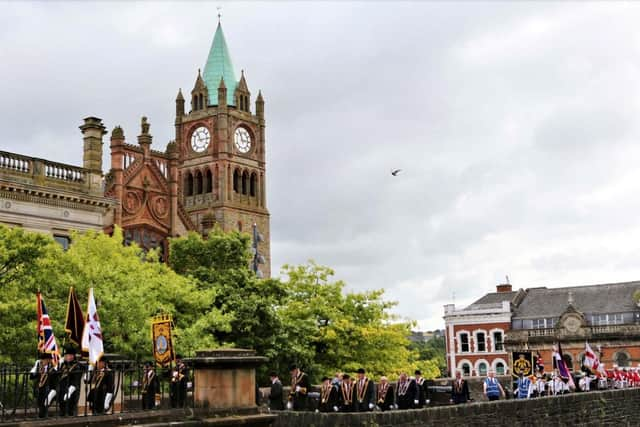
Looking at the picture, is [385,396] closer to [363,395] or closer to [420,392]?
[420,392]

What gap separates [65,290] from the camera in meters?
29.2

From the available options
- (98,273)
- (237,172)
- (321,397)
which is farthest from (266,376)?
(237,172)

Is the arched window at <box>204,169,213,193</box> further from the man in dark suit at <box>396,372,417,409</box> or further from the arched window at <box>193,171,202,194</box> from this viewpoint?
the man in dark suit at <box>396,372,417,409</box>

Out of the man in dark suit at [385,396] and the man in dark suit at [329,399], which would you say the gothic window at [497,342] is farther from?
the man in dark suit at [329,399]

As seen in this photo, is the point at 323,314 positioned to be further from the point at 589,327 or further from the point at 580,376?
the point at 589,327

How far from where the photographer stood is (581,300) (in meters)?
71.6

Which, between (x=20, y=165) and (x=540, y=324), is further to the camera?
(x=540, y=324)

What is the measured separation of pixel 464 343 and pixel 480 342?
1.50 metres

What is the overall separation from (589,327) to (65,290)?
49.5 m

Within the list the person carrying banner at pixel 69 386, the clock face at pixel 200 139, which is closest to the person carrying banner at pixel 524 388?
the person carrying banner at pixel 69 386

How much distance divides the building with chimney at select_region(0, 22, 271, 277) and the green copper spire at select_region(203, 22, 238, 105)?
11 centimetres

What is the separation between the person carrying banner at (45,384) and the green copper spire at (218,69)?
7914cm

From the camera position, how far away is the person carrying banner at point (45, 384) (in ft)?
44.7

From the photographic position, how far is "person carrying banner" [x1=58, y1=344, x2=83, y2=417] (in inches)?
543
